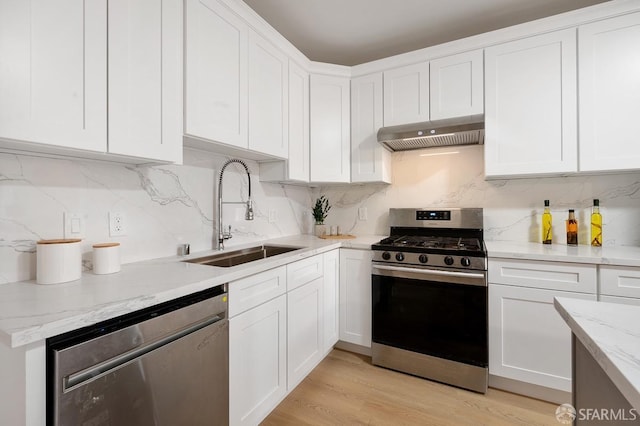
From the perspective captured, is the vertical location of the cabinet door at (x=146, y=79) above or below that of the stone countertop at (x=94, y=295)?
above

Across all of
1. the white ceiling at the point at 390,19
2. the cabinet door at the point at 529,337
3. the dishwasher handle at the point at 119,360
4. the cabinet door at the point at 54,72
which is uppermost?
the white ceiling at the point at 390,19

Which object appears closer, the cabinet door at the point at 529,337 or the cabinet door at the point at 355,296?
the cabinet door at the point at 529,337

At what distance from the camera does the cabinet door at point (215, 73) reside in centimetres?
144

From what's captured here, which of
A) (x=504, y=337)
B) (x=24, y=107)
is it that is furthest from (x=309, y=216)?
(x=24, y=107)

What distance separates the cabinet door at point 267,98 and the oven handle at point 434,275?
1.16 meters

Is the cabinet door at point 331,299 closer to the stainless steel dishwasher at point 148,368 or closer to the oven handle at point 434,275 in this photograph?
the oven handle at point 434,275

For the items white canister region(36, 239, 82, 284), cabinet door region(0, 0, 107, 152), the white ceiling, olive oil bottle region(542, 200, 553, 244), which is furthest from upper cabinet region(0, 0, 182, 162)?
olive oil bottle region(542, 200, 553, 244)

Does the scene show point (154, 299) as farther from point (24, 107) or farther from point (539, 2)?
point (539, 2)

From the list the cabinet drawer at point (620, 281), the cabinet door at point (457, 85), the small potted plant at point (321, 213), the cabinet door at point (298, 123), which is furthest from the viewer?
the small potted plant at point (321, 213)

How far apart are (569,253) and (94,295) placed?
2442 millimetres

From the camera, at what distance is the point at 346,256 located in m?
2.35

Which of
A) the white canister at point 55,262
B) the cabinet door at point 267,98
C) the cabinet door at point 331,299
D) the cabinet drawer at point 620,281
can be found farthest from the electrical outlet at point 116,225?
the cabinet drawer at point 620,281

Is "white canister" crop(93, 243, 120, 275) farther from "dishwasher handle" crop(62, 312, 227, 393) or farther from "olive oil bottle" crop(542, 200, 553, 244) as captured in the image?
"olive oil bottle" crop(542, 200, 553, 244)

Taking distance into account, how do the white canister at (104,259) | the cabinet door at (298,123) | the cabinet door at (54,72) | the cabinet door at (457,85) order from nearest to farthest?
the cabinet door at (54,72) < the white canister at (104,259) < the cabinet door at (457,85) < the cabinet door at (298,123)
